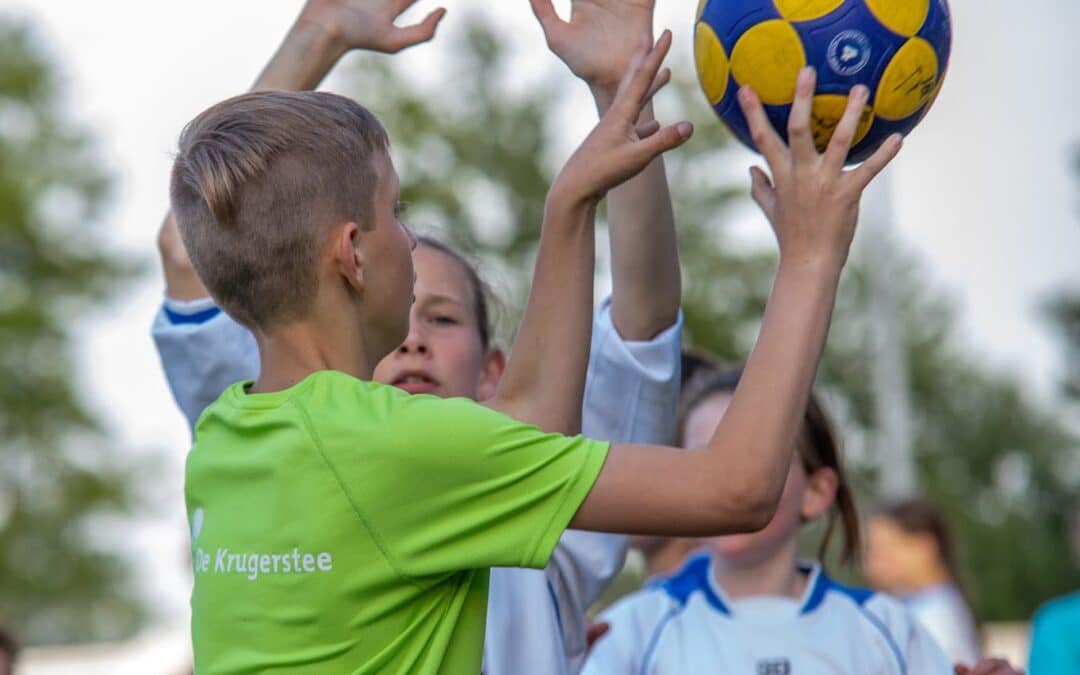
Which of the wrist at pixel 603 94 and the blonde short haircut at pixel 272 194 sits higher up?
the wrist at pixel 603 94

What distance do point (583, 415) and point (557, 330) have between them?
0.83m

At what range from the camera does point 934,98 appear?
3.25m

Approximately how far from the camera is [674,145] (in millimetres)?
2734

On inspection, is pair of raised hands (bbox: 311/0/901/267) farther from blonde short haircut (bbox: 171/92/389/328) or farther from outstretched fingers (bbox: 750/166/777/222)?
blonde short haircut (bbox: 171/92/389/328)

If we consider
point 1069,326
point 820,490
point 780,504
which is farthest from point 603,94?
point 1069,326

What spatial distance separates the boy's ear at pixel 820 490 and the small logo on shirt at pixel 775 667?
0.63 metres

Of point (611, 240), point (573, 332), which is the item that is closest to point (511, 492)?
point (573, 332)

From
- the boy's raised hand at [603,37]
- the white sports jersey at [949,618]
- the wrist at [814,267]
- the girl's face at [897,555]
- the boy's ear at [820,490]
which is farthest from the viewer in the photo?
the girl's face at [897,555]

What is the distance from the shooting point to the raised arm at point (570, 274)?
2.74 metres

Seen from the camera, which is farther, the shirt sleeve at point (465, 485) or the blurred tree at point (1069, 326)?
the blurred tree at point (1069, 326)

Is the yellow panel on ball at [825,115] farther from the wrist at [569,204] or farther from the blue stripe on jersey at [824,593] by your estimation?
the blue stripe on jersey at [824,593]

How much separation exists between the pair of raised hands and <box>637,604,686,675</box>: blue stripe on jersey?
5.42 feet

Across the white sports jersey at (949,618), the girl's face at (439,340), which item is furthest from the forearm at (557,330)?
the white sports jersey at (949,618)

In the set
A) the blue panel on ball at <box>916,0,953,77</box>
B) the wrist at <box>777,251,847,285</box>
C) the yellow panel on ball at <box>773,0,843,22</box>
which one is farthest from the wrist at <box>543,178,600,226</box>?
the blue panel on ball at <box>916,0,953,77</box>
